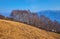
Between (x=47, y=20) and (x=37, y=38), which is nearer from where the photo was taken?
(x=37, y=38)

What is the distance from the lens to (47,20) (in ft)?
60.8

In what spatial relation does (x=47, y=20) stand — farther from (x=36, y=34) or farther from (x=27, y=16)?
(x=36, y=34)

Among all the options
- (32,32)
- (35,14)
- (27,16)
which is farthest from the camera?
(35,14)

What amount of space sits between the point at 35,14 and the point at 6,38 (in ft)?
35.5

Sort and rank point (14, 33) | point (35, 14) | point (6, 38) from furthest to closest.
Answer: point (35, 14) → point (14, 33) → point (6, 38)

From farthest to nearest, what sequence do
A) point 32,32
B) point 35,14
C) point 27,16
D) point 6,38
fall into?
point 35,14
point 27,16
point 32,32
point 6,38

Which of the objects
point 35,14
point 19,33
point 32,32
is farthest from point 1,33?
point 35,14

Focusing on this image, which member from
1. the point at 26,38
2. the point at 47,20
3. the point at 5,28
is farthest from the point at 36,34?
the point at 47,20

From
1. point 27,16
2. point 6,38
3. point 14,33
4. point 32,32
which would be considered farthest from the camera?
point 27,16

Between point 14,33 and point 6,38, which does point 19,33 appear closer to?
point 14,33

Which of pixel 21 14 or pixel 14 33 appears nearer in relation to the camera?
pixel 14 33

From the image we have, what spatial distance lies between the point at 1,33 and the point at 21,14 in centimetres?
952

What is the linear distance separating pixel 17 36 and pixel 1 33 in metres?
0.92

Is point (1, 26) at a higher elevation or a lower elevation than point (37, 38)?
higher
